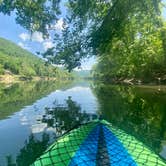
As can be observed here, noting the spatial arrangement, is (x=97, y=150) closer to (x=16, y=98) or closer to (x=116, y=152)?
(x=116, y=152)

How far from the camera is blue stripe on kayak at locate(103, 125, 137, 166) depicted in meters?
8.32

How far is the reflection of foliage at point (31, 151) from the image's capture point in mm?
13284

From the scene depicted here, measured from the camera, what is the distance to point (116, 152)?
8773 mm

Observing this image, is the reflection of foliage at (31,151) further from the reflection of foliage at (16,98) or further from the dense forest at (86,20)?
the reflection of foliage at (16,98)

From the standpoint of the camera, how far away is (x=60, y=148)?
347 inches

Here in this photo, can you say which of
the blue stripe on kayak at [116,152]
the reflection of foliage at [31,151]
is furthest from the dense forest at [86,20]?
the blue stripe on kayak at [116,152]

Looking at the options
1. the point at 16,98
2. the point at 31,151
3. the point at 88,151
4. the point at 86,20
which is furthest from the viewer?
the point at 16,98

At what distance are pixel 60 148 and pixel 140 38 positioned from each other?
52402mm

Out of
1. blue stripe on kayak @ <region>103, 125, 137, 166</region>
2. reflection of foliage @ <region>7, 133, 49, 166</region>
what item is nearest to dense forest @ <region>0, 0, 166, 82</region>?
reflection of foliage @ <region>7, 133, 49, 166</region>

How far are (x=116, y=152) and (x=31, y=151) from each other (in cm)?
704

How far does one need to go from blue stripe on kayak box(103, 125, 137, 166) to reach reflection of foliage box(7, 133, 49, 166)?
455 centimetres

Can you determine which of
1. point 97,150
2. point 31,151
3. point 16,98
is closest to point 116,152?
point 97,150

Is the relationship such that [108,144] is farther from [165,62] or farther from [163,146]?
[165,62]

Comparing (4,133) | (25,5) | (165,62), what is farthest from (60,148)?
(165,62)
